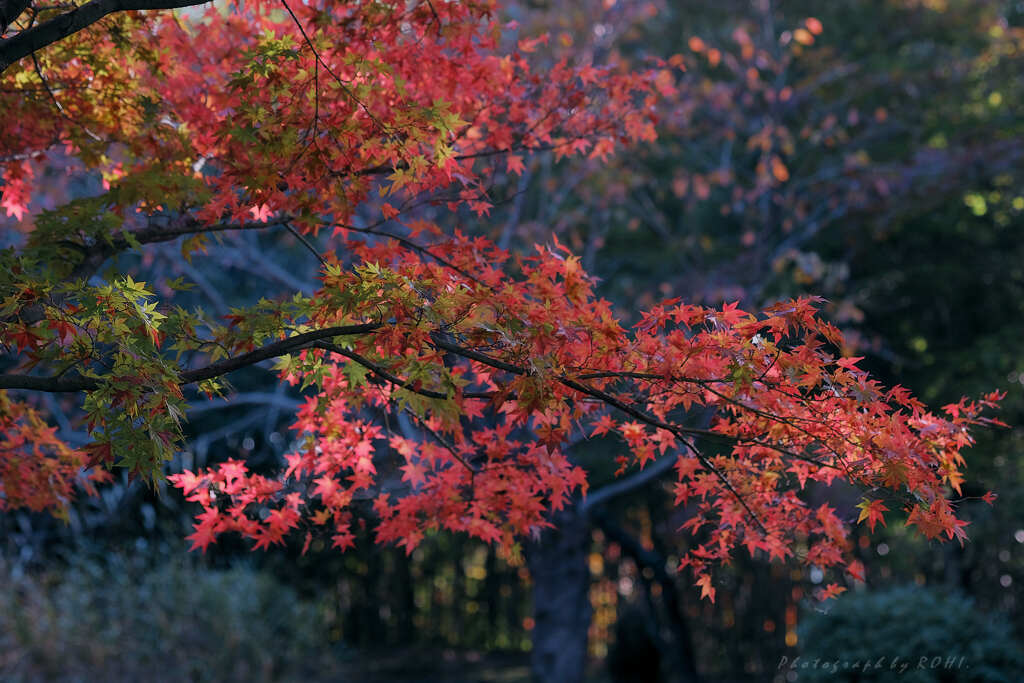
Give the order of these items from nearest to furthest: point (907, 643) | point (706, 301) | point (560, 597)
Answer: point (907, 643) → point (560, 597) → point (706, 301)

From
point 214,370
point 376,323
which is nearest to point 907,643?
point 376,323

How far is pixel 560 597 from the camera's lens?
8.59 m

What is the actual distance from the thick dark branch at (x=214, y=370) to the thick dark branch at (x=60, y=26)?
3.41ft

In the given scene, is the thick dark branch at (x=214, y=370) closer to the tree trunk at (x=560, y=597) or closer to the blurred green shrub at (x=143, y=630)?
the tree trunk at (x=560, y=597)

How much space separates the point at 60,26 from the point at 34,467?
202 cm

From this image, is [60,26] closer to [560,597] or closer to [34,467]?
[34,467]

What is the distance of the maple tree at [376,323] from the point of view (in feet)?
10.4

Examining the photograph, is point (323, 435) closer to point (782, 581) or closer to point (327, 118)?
point (327, 118)

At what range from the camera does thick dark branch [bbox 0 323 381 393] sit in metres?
3.30

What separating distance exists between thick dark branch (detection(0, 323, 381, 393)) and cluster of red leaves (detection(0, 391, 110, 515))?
91cm

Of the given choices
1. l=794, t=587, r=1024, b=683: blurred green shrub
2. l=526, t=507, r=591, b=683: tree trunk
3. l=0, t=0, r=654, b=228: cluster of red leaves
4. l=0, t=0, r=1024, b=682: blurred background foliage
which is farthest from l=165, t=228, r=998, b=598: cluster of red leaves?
l=526, t=507, r=591, b=683: tree trunk

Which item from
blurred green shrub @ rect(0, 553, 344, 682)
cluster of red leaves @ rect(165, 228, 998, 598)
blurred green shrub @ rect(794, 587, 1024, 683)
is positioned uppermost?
cluster of red leaves @ rect(165, 228, 998, 598)

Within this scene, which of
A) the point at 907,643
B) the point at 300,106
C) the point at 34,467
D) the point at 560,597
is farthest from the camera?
the point at 560,597

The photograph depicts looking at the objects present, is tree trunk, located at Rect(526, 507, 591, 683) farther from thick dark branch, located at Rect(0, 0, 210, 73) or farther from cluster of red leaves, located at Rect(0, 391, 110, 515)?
thick dark branch, located at Rect(0, 0, 210, 73)
